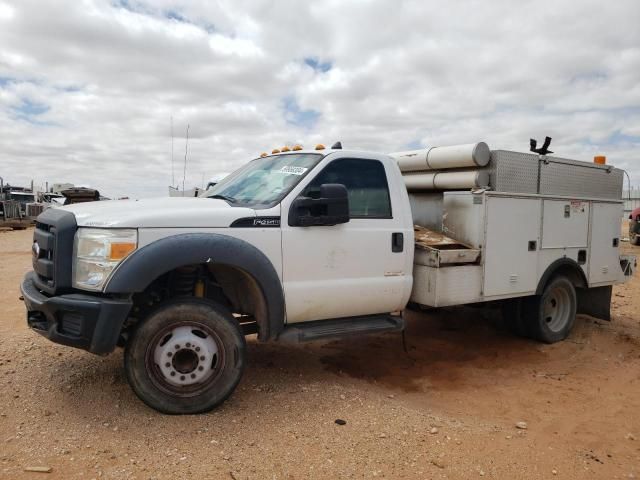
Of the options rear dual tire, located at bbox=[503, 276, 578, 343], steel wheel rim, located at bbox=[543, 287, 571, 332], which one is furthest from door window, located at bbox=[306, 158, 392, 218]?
steel wheel rim, located at bbox=[543, 287, 571, 332]

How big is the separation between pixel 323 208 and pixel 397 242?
890 mm

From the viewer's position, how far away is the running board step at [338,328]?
14.3 feet

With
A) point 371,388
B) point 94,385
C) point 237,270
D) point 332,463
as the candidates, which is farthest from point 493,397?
point 94,385

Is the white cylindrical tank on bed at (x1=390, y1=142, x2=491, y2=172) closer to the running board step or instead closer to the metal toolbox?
the metal toolbox

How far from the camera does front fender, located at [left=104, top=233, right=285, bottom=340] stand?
3639 millimetres

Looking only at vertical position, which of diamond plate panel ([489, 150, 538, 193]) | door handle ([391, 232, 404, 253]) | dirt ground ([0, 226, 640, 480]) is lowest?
dirt ground ([0, 226, 640, 480])

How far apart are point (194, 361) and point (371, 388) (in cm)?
168

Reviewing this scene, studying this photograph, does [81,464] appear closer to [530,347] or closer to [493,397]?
[493,397]

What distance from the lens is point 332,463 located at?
3375 mm

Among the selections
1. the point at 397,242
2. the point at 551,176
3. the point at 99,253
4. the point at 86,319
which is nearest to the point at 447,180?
the point at 551,176

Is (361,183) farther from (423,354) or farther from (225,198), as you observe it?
(423,354)

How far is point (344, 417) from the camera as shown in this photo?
13.3 ft

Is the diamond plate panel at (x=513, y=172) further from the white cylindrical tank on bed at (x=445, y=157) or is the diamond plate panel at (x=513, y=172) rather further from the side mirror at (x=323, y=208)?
the side mirror at (x=323, y=208)

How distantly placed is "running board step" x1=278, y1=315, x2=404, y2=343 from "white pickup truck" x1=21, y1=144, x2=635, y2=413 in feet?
0.05
